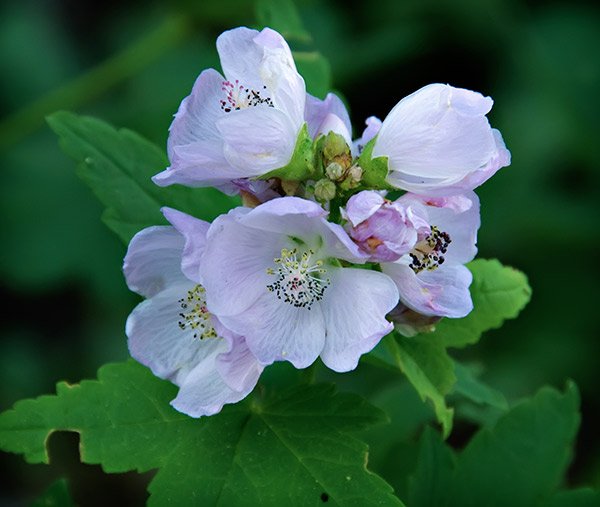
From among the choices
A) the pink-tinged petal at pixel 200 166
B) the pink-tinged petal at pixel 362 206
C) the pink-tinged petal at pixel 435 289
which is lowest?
the pink-tinged petal at pixel 435 289

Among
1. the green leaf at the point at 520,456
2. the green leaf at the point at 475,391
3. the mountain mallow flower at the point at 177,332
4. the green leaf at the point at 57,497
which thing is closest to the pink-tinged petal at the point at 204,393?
the mountain mallow flower at the point at 177,332

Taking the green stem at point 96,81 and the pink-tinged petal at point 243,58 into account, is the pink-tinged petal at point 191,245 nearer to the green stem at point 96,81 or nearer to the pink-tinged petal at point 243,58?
the pink-tinged petal at point 243,58

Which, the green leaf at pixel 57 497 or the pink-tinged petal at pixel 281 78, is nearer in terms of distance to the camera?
the pink-tinged petal at pixel 281 78

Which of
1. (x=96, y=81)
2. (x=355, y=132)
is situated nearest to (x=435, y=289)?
(x=355, y=132)

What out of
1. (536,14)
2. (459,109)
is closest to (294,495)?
(459,109)

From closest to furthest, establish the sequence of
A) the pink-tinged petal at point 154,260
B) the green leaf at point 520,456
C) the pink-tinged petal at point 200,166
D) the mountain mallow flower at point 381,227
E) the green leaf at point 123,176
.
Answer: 1. the mountain mallow flower at point 381,227
2. the pink-tinged petal at point 200,166
3. the pink-tinged petal at point 154,260
4. the green leaf at point 123,176
5. the green leaf at point 520,456

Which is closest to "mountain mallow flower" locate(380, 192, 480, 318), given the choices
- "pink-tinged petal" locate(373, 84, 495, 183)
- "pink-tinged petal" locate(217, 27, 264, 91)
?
"pink-tinged petal" locate(373, 84, 495, 183)

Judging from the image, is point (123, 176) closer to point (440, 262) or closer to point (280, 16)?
point (280, 16)
